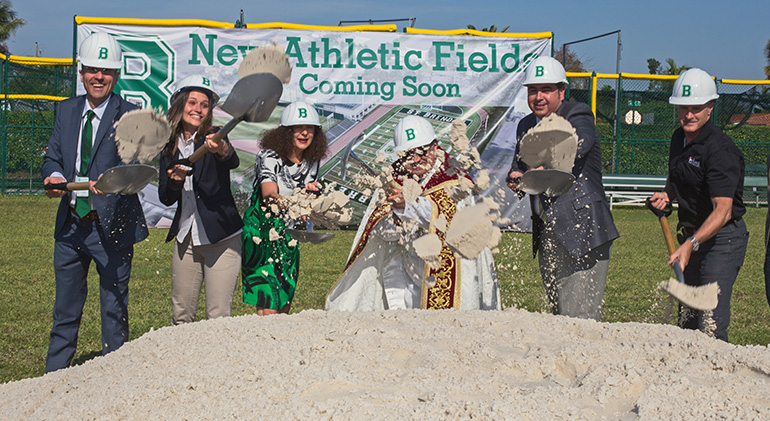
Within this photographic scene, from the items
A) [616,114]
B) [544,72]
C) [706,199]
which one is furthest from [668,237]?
[616,114]

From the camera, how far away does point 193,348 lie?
3352mm

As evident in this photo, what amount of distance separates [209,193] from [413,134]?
130 cm

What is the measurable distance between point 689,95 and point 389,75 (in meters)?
8.12

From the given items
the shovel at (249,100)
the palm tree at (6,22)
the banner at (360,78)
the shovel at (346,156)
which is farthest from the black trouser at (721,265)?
the palm tree at (6,22)

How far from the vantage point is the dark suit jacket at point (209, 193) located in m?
4.43

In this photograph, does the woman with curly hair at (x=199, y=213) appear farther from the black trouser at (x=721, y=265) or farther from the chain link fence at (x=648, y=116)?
the chain link fence at (x=648, y=116)

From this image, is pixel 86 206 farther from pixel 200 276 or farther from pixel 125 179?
pixel 200 276

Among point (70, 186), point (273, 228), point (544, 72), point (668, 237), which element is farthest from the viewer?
point (273, 228)

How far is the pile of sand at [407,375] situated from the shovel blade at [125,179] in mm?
835

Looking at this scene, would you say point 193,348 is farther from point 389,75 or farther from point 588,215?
point 389,75

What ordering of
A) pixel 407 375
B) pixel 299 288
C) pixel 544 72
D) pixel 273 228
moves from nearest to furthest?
pixel 407 375 → pixel 544 72 → pixel 273 228 → pixel 299 288

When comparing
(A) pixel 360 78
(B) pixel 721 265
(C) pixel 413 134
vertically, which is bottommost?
(B) pixel 721 265

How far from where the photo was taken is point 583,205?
441cm

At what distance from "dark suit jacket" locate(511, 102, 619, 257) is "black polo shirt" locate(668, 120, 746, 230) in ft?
1.40
